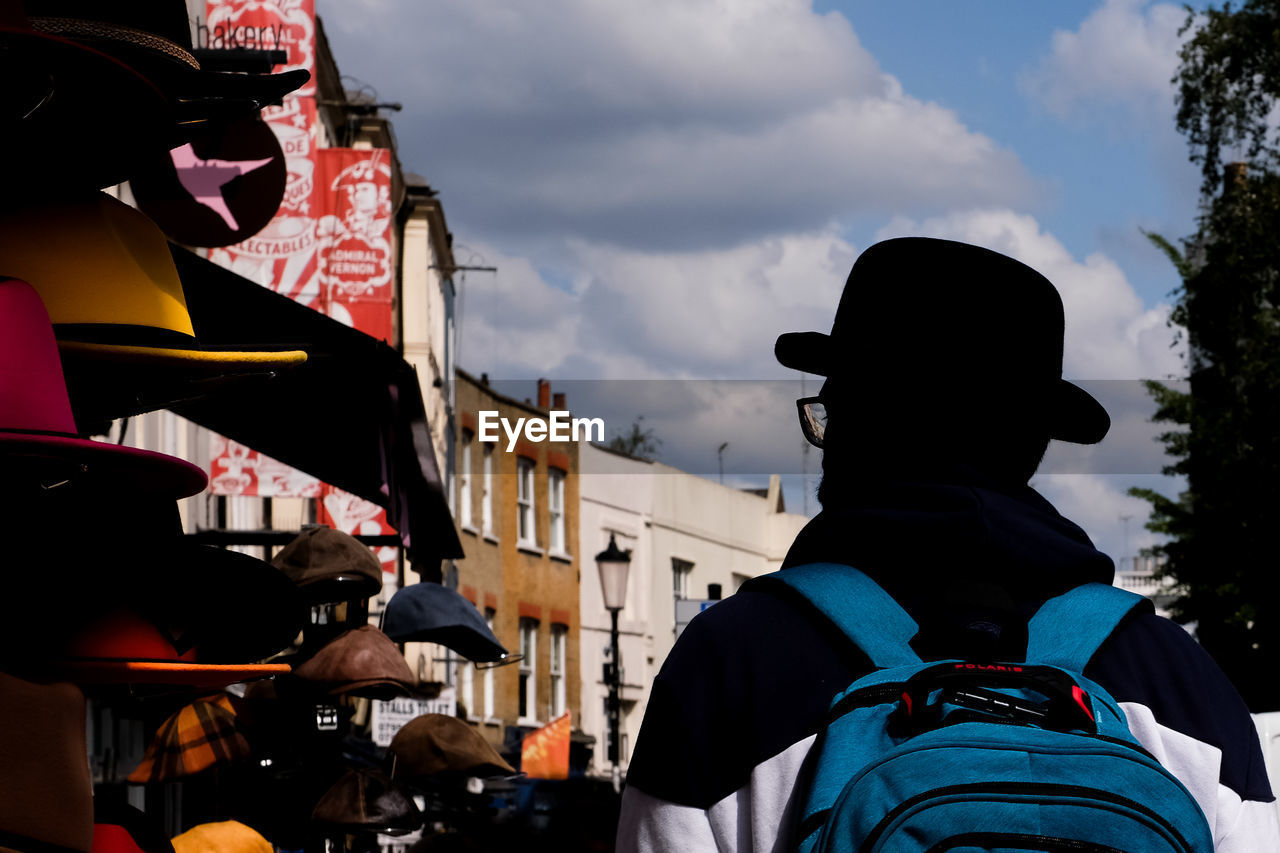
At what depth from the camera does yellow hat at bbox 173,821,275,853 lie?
3.86 meters

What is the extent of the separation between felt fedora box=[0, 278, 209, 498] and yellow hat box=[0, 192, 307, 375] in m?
0.21

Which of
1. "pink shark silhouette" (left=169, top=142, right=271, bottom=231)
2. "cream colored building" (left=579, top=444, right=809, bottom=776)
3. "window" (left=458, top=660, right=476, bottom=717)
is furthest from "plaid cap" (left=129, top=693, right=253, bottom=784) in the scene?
"cream colored building" (left=579, top=444, right=809, bottom=776)

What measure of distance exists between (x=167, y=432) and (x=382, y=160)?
5.81m

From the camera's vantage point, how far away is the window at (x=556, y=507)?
41.4 metres

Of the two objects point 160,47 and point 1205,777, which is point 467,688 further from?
point 1205,777

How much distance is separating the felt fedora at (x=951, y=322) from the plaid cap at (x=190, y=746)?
457 centimetres

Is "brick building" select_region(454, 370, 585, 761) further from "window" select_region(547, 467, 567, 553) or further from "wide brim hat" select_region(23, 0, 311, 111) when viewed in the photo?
"wide brim hat" select_region(23, 0, 311, 111)

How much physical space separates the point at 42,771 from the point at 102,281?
0.81 metres

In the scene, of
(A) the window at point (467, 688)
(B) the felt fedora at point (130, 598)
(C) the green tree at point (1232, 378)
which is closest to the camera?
(B) the felt fedora at point (130, 598)

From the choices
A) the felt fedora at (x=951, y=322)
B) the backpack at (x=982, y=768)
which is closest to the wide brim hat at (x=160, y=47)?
the felt fedora at (x=951, y=322)

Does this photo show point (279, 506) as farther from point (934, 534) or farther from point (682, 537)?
point (682, 537)

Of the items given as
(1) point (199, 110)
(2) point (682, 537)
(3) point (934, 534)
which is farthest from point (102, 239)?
(2) point (682, 537)

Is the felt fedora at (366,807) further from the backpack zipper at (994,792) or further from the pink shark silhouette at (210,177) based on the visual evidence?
the backpack zipper at (994,792)

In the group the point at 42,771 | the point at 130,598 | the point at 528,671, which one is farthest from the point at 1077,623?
the point at 528,671
